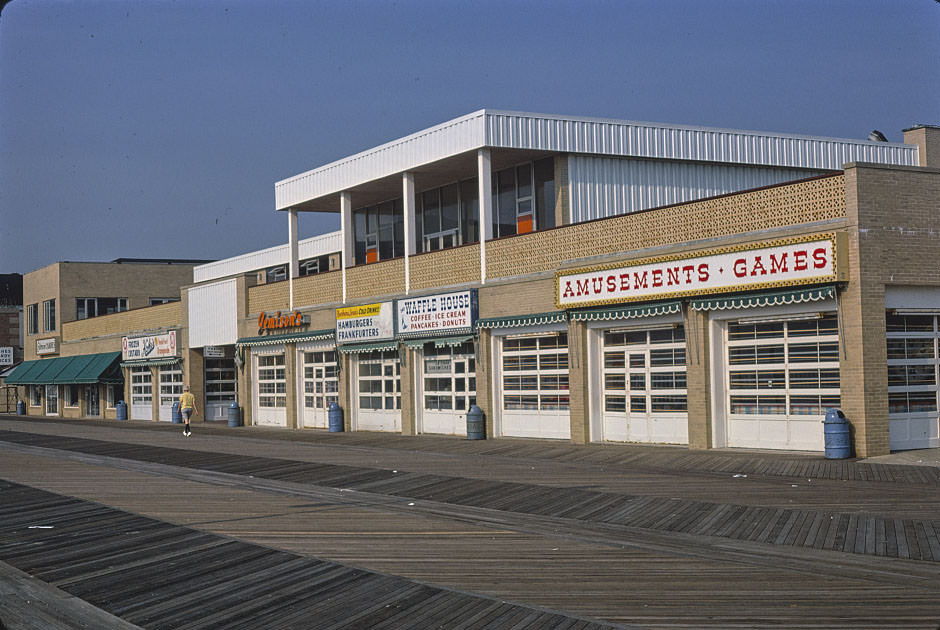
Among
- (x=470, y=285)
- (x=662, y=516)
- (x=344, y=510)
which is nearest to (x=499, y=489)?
(x=344, y=510)

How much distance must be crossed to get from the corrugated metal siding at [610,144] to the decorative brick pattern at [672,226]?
294 cm

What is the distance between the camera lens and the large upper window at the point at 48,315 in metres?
62.5

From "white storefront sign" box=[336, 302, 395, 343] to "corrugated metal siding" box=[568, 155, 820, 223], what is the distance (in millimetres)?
6395

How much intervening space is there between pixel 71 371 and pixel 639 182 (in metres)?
37.8

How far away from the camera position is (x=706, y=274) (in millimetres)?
20547

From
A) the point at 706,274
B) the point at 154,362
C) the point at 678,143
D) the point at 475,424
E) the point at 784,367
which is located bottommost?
the point at 475,424

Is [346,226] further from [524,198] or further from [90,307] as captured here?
[90,307]

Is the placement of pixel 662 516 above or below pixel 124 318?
below

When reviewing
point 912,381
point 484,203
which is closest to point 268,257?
point 484,203

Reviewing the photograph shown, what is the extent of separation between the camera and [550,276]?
24.9 meters

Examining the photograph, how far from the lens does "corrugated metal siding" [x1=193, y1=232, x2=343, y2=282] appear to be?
4525cm

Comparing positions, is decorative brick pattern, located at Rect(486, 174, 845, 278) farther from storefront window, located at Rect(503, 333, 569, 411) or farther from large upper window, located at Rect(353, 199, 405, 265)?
large upper window, located at Rect(353, 199, 405, 265)

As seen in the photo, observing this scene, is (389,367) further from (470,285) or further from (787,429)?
(787,429)

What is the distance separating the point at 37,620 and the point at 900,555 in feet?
25.1
